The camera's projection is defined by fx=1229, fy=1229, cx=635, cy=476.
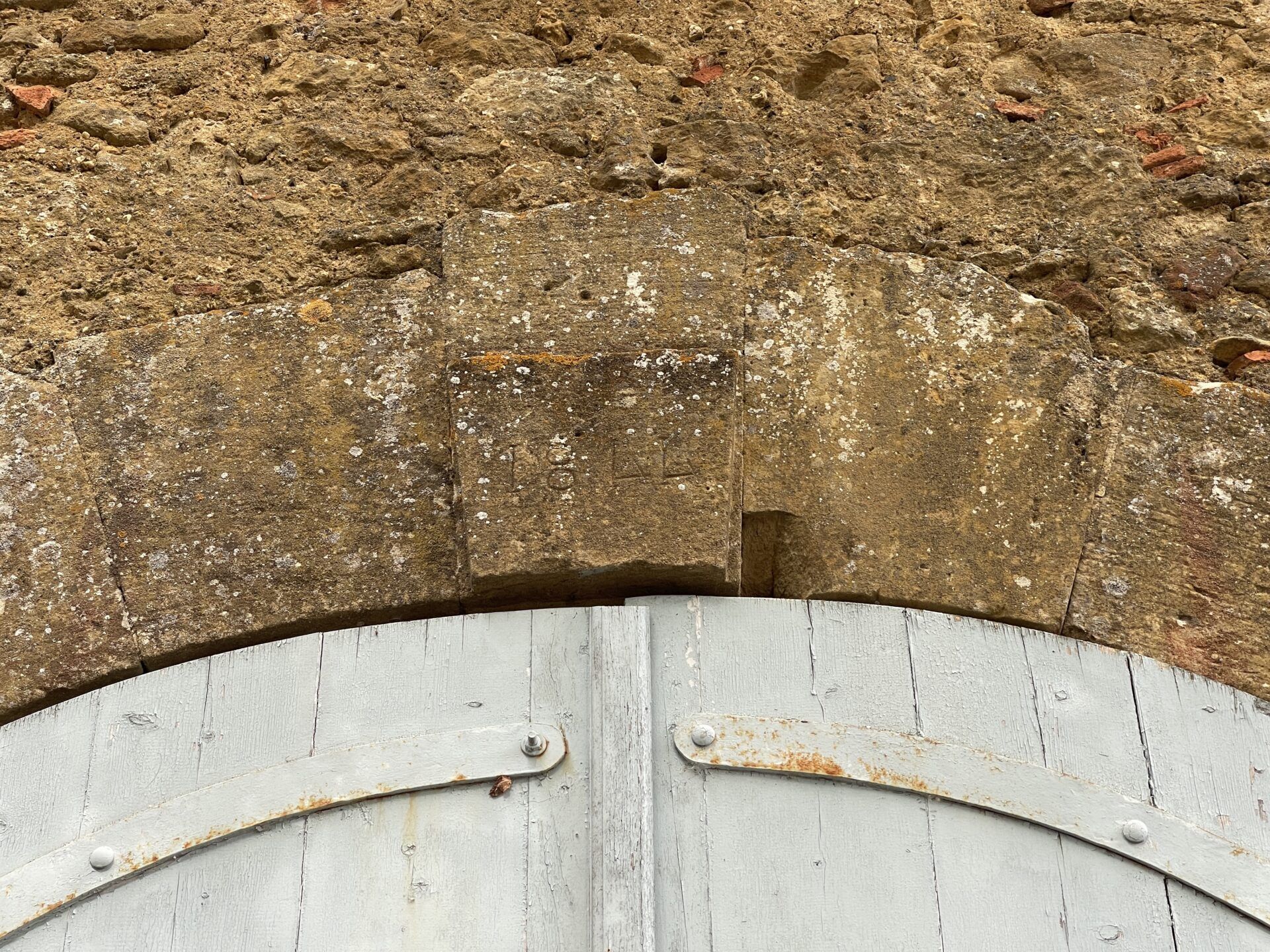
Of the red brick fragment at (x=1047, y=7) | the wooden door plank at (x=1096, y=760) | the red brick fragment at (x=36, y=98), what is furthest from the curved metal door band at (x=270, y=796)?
the red brick fragment at (x=1047, y=7)

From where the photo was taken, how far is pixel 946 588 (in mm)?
1660

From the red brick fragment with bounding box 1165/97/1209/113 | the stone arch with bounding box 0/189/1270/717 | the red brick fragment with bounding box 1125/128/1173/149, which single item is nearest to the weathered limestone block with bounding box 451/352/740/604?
the stone arch with bounding box 0/189/1270/717

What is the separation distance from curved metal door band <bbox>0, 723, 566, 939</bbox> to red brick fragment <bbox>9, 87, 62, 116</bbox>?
132 centimetres

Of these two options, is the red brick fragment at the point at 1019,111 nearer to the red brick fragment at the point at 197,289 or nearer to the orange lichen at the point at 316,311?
the orange lichen at the point at 316,311

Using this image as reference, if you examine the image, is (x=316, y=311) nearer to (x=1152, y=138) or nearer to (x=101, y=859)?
(x=101, y=859)

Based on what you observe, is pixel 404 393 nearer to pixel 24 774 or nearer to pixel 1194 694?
pixel 24 774

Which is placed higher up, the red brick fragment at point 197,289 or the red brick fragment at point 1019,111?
the red brick fragment at point 1019,111

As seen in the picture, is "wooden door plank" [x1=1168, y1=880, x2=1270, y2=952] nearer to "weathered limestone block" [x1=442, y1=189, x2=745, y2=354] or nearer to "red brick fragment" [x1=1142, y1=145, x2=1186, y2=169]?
"weathered limestone block" [x1=442, y1=189, x2=745, y2=354]

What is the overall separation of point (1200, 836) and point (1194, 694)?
0.61 feet

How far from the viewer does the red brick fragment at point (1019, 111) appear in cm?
214

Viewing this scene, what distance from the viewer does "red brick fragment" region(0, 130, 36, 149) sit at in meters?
2.11

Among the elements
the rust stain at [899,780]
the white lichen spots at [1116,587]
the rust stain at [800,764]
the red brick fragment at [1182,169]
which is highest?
the red brick fragment at [1182,169]

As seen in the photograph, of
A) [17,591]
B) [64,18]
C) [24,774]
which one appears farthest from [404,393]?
[64,18]

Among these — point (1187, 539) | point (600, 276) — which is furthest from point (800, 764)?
point (600, 276)
